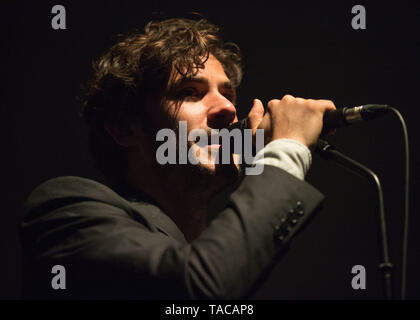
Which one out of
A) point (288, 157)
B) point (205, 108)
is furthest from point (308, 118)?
point (205, 108)

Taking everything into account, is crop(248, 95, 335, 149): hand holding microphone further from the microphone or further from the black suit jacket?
the black suit jacket

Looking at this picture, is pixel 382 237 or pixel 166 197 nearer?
pixel 382 237

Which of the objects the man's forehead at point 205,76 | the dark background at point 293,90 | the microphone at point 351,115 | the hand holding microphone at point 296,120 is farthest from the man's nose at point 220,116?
the dark background at point 293,90

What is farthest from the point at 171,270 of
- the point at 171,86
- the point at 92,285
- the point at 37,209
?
the point at 171,86

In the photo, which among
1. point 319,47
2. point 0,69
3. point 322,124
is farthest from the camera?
point 319,47

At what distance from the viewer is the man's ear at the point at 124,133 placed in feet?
5.60

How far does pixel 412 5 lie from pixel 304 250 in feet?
3.65

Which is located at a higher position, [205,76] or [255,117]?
[205,76]

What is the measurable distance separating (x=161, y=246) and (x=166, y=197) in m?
0.56

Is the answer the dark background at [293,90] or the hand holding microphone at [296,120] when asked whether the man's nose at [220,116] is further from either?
the dark background at [293,90]

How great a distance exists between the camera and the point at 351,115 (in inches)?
45.3

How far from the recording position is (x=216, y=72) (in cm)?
167

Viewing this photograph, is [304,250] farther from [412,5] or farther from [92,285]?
[92,285]

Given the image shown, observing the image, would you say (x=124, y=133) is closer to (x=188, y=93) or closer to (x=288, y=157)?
(x=188, y=93)
